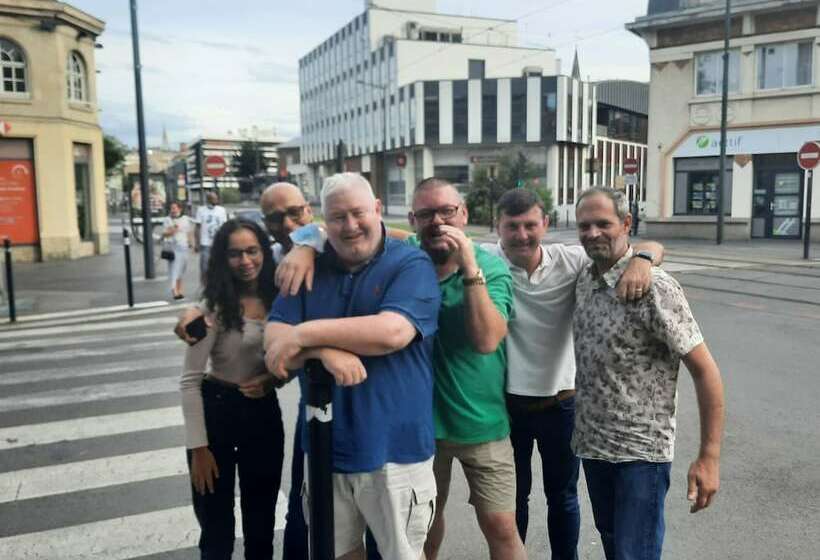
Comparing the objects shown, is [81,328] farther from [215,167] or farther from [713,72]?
[713,72]

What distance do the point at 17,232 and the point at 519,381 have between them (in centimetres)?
2003

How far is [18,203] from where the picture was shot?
19.2 meters

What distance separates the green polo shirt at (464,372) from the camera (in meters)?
2.57

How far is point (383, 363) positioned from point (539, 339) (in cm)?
104

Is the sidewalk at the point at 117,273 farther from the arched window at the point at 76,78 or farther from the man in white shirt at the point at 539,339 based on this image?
the man in white shirt at the point at 539,339

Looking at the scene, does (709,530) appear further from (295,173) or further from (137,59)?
(295,173)

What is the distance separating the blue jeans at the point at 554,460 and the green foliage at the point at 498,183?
33798mm

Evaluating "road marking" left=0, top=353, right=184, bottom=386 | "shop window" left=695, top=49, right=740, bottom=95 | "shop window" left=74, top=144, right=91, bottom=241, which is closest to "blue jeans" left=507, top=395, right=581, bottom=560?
"road marking" left=0, top=353, right=184, bottom=386

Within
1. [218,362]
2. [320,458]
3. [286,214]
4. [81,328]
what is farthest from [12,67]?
[320,458]

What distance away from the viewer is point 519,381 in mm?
2980

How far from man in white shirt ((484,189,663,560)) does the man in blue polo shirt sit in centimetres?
77

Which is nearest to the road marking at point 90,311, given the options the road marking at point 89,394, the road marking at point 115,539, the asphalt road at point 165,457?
the asphalt road at point 165,457

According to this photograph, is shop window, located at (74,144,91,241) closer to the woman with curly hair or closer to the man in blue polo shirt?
the woman with curly hair

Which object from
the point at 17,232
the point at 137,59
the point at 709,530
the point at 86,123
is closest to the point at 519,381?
the point at 709,530
